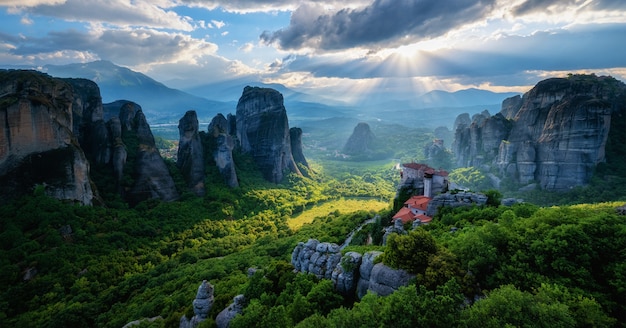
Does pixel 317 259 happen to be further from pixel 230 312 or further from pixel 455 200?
pixel 455 200

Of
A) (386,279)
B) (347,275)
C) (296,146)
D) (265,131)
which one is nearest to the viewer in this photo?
(386,279)

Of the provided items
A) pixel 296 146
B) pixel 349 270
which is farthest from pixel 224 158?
pixel 349 270

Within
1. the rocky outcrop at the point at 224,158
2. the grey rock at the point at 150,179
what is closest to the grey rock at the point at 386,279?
the grey rock at the point at 150,179

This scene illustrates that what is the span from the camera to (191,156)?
228ft

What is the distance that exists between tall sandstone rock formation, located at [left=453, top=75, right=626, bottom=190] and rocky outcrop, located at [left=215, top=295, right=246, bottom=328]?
254ft

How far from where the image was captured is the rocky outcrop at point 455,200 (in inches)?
1399

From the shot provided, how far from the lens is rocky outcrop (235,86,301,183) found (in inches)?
3900

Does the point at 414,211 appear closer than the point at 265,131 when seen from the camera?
Yes

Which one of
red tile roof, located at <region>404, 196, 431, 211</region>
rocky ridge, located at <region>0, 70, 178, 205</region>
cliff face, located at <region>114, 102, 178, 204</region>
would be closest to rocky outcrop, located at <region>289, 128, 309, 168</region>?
cliff face, located at <region>114, 102, 178, 204</region>

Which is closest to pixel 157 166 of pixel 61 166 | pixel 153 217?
pixel 153 217

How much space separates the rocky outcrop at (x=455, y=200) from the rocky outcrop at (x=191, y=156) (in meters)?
50.5

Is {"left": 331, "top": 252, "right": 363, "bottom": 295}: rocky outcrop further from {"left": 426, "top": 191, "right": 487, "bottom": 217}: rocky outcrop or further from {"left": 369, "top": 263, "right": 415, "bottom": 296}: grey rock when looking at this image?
{"left": 426, "top": 191, "right": 487, "bottom": 217}: rocky outcrop

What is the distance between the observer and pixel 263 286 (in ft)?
78.1

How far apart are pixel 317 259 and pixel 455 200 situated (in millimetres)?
21158
